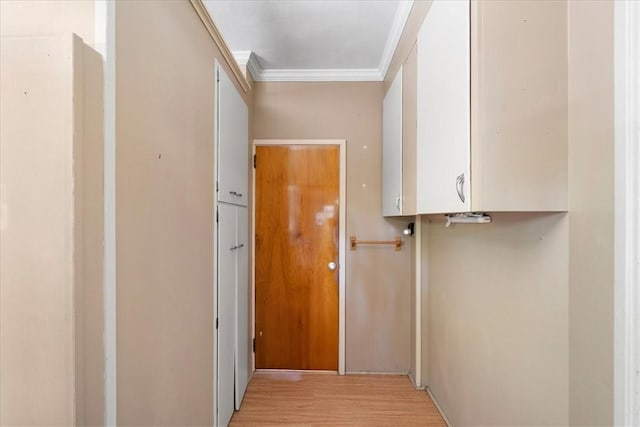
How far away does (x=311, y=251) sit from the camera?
2.68 metres

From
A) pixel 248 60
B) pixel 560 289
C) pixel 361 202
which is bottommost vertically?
pixel 560 289

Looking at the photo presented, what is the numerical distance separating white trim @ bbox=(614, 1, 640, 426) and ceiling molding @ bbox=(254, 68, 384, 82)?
1.99 m

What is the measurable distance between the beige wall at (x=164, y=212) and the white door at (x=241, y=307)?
1.77 feet

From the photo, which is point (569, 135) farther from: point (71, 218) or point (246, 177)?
point (246, 177)

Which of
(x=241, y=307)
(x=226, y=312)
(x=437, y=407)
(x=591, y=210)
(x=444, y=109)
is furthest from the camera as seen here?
(x=241, y=307)

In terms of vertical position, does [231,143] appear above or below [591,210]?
above

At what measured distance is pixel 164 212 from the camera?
111cm

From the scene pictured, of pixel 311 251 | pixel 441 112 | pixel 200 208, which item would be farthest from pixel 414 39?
pixel 311 251

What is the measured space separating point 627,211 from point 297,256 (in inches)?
84.5

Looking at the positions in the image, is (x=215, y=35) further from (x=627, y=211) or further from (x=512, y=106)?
(x=627, y=211)

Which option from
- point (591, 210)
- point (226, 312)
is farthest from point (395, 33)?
point (226, 312)

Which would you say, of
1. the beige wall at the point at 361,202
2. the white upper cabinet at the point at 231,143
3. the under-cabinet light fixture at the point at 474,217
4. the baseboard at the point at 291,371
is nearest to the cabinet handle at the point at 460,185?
the under-cabinet light fixture at the point at 474,217

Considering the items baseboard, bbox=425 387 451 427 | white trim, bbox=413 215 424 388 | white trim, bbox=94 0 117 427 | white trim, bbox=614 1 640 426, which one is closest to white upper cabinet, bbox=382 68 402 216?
white trim, bbox=413 215 424 388

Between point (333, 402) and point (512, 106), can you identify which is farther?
point (333, 402)
